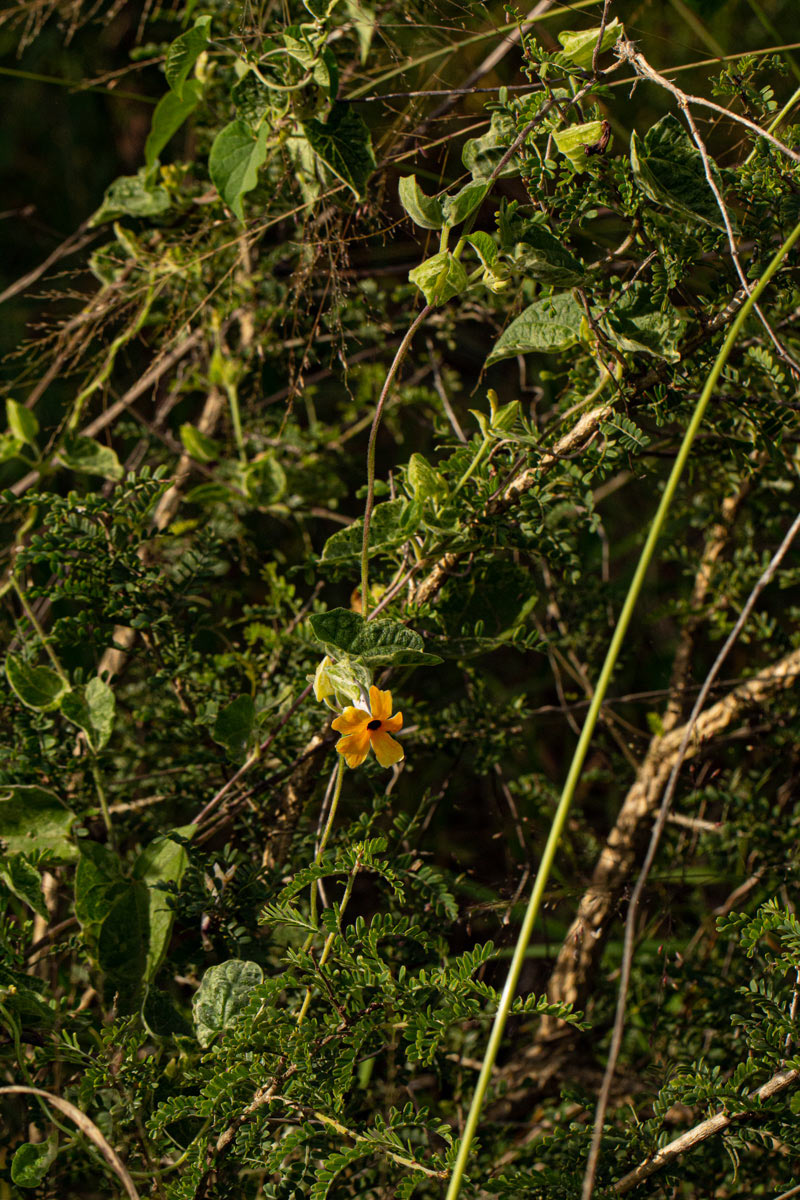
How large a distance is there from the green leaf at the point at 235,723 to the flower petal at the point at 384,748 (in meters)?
0.15

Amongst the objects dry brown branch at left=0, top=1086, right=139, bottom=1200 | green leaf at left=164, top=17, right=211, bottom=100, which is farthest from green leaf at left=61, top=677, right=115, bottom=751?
green leaf at left=164, top=17, right=211, bottom=100

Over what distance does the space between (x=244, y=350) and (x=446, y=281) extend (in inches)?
19.1

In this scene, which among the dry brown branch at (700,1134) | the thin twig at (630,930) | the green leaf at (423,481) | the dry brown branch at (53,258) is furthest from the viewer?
the dry brown branch at (53,258)

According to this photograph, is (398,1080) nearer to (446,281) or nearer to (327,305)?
(446,281)

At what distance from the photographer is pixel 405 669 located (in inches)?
28.3

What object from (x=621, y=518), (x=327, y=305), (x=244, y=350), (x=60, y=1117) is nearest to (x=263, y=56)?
(x=327, y=305)

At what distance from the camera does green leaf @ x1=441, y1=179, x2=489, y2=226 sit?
1.62 feet

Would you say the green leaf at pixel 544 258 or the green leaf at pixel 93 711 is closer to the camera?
the green leaf at pixel 544 258

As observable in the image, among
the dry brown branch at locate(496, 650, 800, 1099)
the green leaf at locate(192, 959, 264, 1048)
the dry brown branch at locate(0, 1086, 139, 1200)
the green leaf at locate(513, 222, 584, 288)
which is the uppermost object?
the green leaf at locate(513, 222, 584, 288)

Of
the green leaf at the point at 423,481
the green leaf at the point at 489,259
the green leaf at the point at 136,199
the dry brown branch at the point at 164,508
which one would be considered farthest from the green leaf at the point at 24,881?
the green leaf at the point at 136,199

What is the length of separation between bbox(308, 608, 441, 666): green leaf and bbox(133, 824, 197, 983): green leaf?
192 millimetres

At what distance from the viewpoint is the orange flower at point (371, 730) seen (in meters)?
0.49

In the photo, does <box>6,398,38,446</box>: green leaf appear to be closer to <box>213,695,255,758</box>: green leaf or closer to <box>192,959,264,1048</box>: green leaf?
<box>213,695,255,758</box>: green leaf

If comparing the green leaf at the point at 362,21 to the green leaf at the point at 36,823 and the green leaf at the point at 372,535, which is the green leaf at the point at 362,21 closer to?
the green leaf at the point at 372,535
